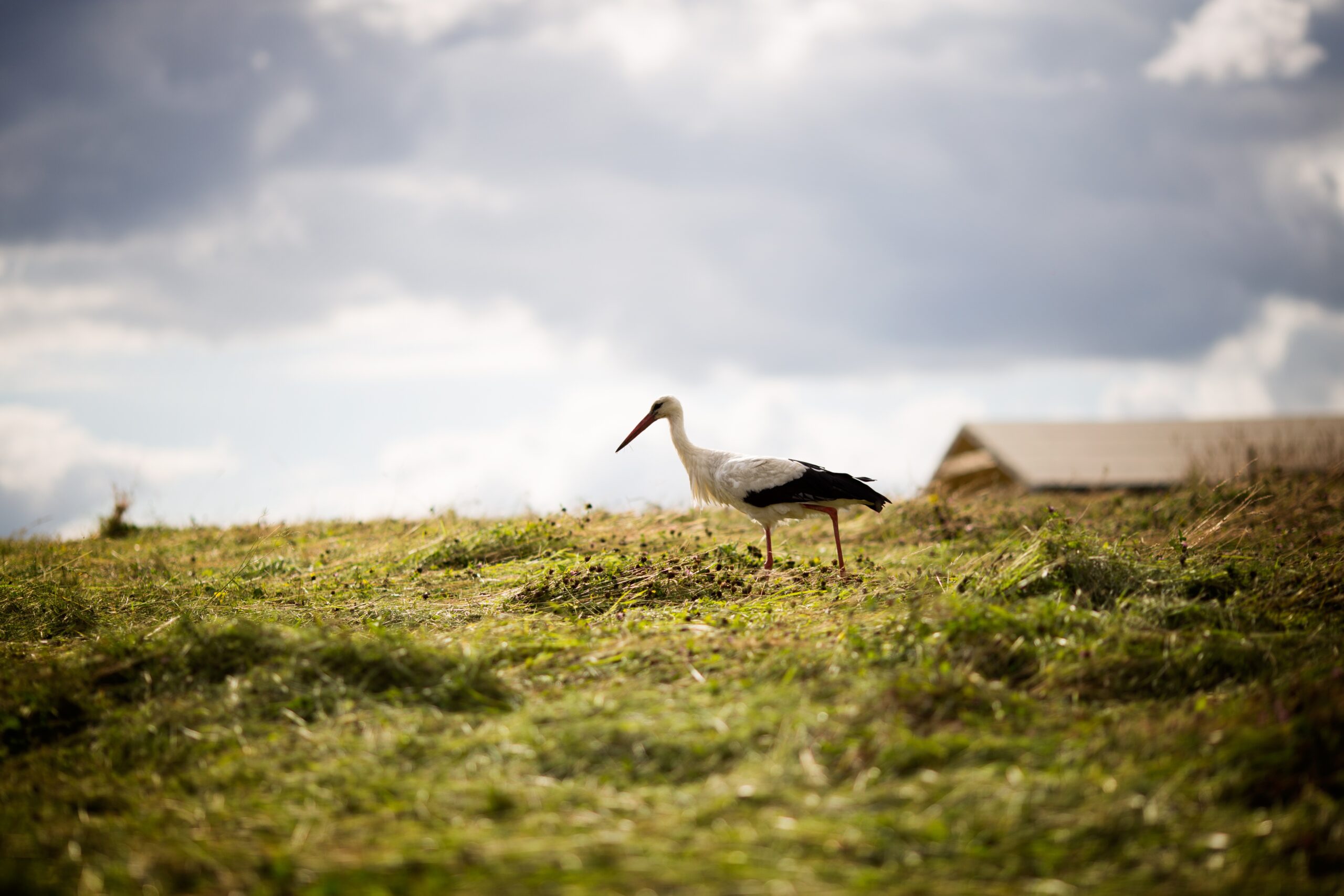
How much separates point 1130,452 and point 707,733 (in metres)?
18.0

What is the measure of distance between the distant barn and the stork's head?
6.18 m

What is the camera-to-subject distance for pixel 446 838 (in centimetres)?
321

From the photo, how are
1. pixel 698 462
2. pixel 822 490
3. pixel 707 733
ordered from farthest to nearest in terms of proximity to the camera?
1. pixel 698 462
2. pixel 822 490
3. pixel 707 733

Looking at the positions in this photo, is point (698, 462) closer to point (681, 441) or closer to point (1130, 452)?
point (681, 441)

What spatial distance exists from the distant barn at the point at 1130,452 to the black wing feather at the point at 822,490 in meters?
6.31

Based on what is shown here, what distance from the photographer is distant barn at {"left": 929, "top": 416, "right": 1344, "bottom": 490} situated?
16000 millimetres

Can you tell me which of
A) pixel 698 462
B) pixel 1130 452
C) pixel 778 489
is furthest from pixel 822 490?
pixel 1130 452

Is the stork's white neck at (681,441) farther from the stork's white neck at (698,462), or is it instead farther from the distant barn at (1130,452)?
the distant barn at (1130,452)

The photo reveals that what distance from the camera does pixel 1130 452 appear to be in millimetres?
19219

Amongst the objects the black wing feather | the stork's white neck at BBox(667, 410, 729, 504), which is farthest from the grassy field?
the stork's white neck at BBox(667, 410, 729, 504)

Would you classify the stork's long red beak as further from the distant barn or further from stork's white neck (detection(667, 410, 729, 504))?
the distant barn

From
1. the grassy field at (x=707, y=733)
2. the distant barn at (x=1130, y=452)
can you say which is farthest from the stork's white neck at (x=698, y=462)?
the distant barn at (x=1130, y=452)

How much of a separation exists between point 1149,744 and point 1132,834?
66 centimetres

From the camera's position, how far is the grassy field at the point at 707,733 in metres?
3.14
